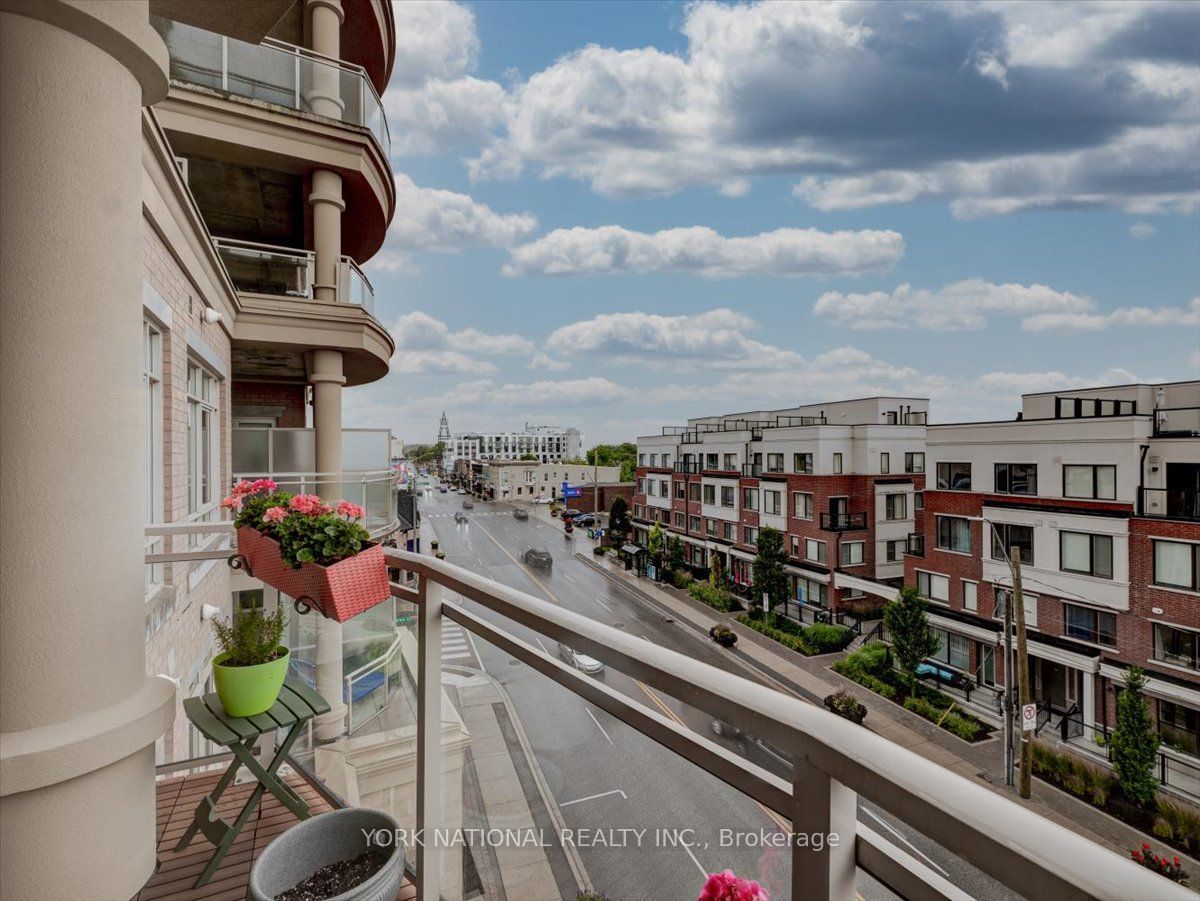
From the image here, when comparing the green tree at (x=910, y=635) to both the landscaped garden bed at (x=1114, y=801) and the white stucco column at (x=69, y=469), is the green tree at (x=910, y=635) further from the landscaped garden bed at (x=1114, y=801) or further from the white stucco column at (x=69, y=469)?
the white stucco column at (x=69, y=469)

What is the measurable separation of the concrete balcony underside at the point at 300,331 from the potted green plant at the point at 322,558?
22.6 feet

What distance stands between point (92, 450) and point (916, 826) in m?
1.38

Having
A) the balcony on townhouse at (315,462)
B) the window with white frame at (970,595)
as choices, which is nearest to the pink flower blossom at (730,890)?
the balcony on townhouse at (315,462)

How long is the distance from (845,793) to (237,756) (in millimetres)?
2859

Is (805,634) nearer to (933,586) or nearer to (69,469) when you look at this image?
(933,586)

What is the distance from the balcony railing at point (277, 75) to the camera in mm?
7812

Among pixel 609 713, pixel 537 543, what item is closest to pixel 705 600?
pixel 537 543

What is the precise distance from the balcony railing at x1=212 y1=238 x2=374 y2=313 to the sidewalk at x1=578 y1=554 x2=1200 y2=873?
9501mm

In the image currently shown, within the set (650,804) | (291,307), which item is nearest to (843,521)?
(291,307)

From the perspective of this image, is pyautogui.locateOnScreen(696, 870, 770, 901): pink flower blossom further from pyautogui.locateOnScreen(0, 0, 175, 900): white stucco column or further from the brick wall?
the brick wall

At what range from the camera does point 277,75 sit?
852 cm

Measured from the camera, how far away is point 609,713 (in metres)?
1.30

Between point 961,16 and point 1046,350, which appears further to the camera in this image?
point 1046,350

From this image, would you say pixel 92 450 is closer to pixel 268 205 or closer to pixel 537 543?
pixel 268 205
